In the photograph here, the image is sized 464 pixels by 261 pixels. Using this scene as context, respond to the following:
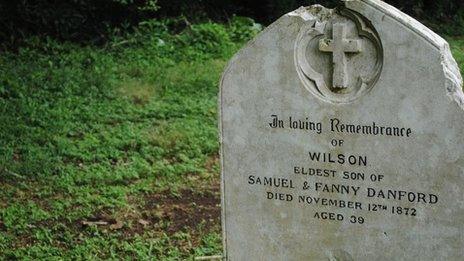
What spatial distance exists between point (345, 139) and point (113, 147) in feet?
11.5

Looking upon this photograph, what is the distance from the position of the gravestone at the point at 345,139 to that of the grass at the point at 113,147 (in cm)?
125

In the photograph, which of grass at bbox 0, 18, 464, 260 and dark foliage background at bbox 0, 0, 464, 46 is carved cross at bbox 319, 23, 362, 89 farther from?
dark foliage background at bbox 0, 0, 464, 46

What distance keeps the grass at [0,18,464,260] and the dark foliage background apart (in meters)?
0.38

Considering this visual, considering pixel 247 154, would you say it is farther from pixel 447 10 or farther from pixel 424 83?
pixel 447 10

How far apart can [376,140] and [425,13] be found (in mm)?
9706

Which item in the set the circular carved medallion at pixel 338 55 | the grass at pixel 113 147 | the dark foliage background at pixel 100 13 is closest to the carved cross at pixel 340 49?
the circular carved medallion at pixel 338 55

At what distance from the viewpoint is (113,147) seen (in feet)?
24.0

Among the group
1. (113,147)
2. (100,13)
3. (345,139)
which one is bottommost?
(113,147)

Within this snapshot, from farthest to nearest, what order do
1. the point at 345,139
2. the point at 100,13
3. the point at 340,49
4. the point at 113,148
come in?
1. the point at 100,13
2. the point at 113,148
3. the point at 345,139
4. the point at 340,49

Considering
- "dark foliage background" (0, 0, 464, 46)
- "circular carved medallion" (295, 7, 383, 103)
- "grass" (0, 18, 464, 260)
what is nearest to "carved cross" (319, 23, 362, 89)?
"circular carved medallion" (295, 7, 383, 103)

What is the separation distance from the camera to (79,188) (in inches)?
256

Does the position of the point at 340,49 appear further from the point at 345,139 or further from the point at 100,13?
the point at 100,13

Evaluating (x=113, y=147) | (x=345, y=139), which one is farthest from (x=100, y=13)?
(x=345, y=139)

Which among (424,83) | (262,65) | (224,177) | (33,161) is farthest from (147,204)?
(424,83)
